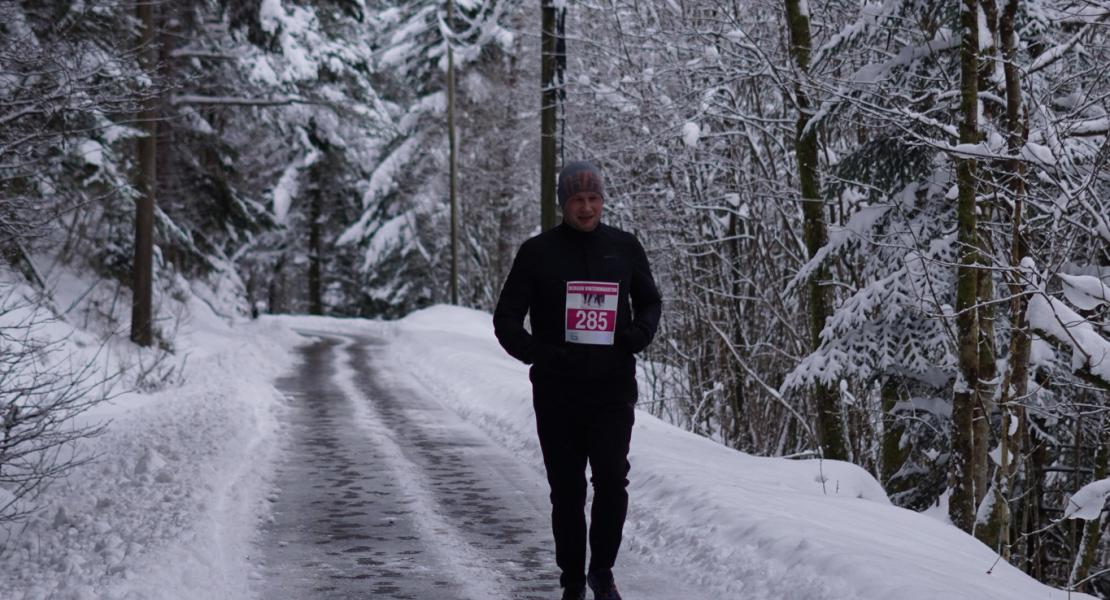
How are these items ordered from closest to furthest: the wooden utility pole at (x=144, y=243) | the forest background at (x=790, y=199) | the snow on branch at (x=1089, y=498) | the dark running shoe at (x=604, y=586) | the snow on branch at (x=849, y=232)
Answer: the snow on branch at (x=1089, y=498)
the dark running shoe at (x=604, y=586)
the forest background at (x=790, y=199)
the snow on branch at (x=849, y=232)
the wooden utility pole at (x=144, y=243)

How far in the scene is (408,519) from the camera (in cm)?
789

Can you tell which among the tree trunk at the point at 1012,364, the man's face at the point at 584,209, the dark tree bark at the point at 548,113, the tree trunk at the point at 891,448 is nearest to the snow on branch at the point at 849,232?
the tree trunk at the point at 891,448

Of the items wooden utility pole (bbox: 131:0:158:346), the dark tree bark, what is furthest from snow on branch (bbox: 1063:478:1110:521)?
wooden utility pole (bbox: 131:0:158:346)

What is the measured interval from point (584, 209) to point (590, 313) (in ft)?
1.59

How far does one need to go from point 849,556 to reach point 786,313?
26.0 feet

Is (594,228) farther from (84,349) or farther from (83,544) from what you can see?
(84,349)

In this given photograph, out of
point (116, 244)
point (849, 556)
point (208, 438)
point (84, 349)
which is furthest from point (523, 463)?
point (116, 244)

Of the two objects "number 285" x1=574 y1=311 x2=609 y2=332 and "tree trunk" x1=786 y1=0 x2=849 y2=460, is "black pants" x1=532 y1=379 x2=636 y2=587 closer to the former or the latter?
"number 285" x1=574 y1=311 x2=609 y2=332

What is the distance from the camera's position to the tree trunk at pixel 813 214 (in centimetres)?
1089

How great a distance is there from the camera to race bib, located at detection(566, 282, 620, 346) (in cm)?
516

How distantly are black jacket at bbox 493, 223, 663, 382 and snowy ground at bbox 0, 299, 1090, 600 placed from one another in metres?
1.45

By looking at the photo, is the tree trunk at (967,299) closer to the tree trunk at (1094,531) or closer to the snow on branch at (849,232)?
the tree trunk at (1094,531)

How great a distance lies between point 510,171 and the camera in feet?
131

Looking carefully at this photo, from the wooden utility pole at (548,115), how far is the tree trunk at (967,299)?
11389 mm
